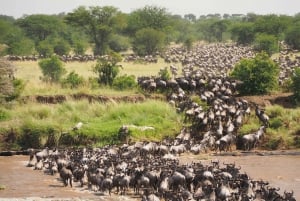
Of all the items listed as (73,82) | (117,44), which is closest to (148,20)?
(117,44)

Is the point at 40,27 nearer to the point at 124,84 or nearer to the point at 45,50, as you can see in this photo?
the point at 45,50

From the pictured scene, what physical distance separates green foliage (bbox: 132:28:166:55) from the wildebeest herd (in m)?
42.1

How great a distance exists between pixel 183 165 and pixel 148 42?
5839 centimetres

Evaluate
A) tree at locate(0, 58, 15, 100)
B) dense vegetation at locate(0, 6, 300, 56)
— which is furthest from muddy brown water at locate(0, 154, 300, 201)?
dense vegetation at locate(0, 6, 300, 56)

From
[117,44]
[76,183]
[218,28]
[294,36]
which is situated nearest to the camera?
[76,183]

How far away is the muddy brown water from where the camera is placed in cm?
1928

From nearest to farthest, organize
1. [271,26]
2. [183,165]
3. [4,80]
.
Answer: [183,165] → [4,80] → [271,26]

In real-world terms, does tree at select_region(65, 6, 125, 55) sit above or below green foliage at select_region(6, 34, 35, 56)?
above

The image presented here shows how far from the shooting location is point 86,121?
2989cm

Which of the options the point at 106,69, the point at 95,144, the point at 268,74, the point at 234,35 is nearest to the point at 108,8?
the point at 234,35

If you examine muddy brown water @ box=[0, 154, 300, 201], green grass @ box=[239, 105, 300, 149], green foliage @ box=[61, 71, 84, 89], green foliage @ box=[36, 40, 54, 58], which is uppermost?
green foliage @ box=[36, 40, 54, 58]

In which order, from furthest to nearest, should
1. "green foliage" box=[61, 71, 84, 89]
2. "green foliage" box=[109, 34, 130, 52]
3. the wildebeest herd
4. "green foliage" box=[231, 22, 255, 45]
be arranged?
1. "green foliage" box=[231, 22, 255, 45]
2. "green foliage" box=[109, 34, 130, 52]
3. "green foliage" box=[61, 71, 84, 89]
4. the wildebeest herd

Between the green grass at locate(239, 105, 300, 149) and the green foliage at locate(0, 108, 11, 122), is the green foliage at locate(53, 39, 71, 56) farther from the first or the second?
the green grass at locate(239, 105, 300, 149)

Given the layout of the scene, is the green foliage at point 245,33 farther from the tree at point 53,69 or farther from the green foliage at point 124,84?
the green foliage at point 124,84
